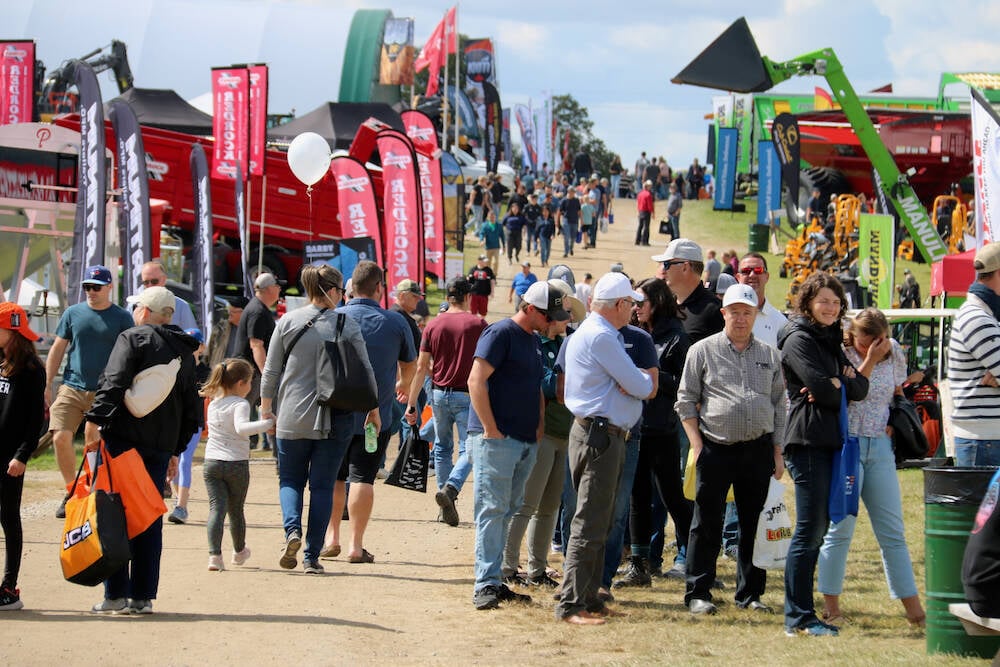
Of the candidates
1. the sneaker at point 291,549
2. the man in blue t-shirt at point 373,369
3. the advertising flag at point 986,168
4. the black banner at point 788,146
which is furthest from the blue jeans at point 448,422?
the black banner at point 788,146

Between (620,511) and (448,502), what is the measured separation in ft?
5.14

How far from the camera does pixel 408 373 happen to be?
9.02 meters

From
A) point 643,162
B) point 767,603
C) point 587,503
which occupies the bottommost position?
point 767,603

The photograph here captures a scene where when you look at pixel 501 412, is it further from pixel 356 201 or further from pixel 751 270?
pixel 356 201

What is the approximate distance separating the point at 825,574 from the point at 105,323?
525cm

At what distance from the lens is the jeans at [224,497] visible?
820 cm

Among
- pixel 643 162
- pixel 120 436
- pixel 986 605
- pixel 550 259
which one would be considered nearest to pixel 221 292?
pixel 550 259

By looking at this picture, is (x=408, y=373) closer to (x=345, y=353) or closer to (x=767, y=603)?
(x=345, y=353)

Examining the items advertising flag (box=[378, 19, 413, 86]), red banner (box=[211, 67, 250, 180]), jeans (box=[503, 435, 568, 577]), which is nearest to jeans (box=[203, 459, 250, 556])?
jeans (box=[503, 435, 568, 577])

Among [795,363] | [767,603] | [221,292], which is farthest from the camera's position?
[221,292]

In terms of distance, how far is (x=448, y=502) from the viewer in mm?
8734

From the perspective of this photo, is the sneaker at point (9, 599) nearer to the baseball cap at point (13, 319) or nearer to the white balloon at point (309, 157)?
the baseball cap at point (13, 319)

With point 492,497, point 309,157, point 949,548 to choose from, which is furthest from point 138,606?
point 309,157

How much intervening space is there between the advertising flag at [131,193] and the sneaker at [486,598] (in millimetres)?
8425
